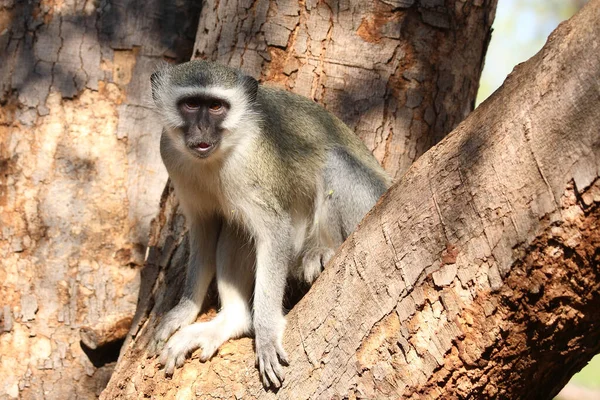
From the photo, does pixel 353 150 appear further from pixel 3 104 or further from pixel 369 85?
pixel 3 104

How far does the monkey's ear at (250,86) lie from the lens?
193 inches

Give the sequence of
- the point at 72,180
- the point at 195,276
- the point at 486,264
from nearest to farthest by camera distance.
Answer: the point at 486,264 < the point at 195,276 < the point at 72,180

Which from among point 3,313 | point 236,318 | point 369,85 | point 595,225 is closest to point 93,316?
point 3,313

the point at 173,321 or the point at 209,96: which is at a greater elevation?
the point at 209,96

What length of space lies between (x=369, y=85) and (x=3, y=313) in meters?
3.10

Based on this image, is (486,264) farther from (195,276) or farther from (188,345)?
(195,276)

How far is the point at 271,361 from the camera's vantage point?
3.99m

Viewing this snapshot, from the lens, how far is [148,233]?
5.79 metres

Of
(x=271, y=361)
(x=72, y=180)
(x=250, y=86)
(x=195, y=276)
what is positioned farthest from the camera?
(x=72, y=180)

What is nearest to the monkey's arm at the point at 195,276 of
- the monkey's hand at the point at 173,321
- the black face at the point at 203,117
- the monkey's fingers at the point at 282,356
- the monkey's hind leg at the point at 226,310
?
the monkey's hand at the point at 173,321

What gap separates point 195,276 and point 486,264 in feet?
8.11

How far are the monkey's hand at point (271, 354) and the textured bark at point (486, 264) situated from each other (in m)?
0.07

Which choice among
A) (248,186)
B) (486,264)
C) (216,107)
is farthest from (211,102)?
(486,264)

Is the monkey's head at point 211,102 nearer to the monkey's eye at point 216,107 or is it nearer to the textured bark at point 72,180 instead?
the monkey's eye at point 216,107
